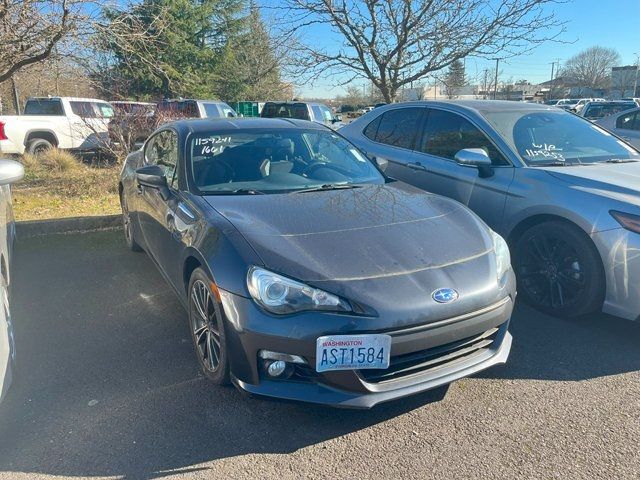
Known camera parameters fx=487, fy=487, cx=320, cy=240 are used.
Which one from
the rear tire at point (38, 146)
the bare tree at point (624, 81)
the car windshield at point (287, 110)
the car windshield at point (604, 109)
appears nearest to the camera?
the rear tire at point (38, 146)

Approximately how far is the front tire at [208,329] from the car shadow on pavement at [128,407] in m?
0.16

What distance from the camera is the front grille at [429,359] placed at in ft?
7.77

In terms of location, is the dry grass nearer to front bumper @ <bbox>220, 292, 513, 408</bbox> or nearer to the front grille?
front bumper @ <bbox>220, 292, 513, 408</bbox>

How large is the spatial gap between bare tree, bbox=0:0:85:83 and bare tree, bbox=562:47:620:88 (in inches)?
3001

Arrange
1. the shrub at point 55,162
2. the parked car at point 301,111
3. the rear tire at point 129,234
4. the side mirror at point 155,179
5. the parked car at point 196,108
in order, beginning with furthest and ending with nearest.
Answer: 1. the parked car at point 301,111
2. the parked car at point 196,108
3. the shrub at point 55,162
4. the rear tire at point 129,234
5. the side mirror at point 155,179

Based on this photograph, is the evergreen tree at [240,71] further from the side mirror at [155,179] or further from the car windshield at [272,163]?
the side mirror at [155,179]

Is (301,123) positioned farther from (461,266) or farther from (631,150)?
(631,150)

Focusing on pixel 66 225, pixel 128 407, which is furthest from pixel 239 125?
pixel 66 225

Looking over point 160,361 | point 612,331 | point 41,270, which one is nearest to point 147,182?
point 160,361

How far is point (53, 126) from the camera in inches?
502

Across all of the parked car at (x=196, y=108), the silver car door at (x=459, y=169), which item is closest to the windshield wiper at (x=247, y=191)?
the silver car door at (x=459, y=169)

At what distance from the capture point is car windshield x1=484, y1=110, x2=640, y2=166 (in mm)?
4293

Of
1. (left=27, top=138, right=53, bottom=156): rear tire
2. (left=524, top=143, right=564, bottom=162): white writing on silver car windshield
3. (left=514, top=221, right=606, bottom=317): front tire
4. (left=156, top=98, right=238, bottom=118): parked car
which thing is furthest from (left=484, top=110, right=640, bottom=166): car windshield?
(left=27, top=138, right=53, bottom=156): rear tire

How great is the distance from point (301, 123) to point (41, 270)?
3016 millimetres
